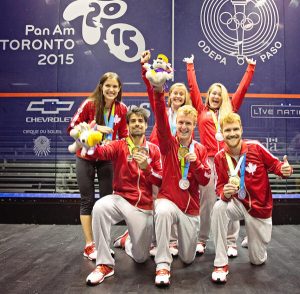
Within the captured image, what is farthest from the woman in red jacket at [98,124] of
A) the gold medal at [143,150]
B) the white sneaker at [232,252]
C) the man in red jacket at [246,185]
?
the white sneaker at [232,252]

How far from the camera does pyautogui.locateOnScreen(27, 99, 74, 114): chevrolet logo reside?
4.14m

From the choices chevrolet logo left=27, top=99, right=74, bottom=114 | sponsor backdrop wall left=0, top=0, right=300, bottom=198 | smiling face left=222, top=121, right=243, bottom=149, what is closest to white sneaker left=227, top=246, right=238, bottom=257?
smiling face left=222, top=121, right=243, bottom=149

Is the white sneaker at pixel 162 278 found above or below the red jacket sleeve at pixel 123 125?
below

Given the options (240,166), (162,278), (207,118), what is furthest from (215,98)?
(162,278)

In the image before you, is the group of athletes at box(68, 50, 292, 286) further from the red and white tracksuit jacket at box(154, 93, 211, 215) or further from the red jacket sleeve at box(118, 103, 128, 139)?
the red jacket sleeve at box(118, 103, 128, 139)

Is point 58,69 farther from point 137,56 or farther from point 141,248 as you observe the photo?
point 141,248

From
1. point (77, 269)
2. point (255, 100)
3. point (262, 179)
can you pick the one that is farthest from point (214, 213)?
point (255, 100)

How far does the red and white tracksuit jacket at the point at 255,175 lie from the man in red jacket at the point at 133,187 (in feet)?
1.59

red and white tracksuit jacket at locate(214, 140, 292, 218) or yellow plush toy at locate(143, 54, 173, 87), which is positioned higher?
yellow plush toy at locate(143, 54, 173, 87)

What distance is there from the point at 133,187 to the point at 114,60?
7.45 ft

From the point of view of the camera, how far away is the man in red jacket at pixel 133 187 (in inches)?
88.8

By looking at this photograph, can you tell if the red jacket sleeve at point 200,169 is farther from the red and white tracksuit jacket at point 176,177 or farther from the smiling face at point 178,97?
the smiling face at point 178,97

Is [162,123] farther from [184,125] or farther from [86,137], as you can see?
[86,137]

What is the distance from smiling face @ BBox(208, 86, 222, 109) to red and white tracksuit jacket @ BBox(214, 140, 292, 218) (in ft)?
1.88
